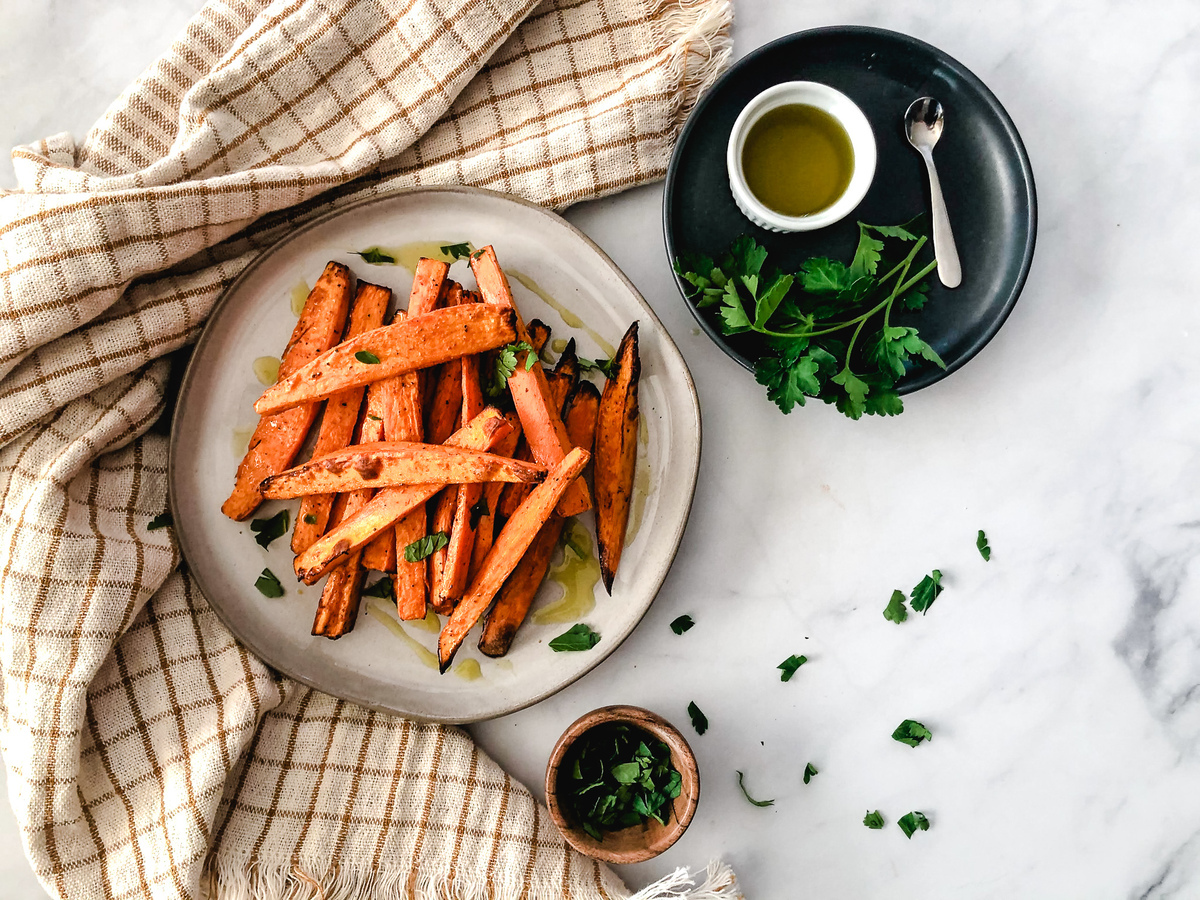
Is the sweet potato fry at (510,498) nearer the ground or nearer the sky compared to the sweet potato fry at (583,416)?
nearer the ground

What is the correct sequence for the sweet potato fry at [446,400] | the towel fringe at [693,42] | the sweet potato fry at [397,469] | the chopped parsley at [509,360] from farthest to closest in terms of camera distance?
the towel fringe at [693,42]
the sweet potato fry at [446,400]
the chopped parsley at [509,360]
the sweet potato fry at [397,469]

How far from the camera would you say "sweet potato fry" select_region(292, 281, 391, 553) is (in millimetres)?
2105

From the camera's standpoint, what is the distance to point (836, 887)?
2.43 metres

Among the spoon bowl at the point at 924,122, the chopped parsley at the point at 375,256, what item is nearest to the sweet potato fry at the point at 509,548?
the chopped parsley at the point at 375,256

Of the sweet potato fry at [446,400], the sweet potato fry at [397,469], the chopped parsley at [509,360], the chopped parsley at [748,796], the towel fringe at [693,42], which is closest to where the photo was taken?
the sweet potato fry at [397,469]

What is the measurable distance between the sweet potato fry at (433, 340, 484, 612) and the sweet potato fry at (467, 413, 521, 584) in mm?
16

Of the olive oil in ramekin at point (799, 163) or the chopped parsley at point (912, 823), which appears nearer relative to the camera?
the olive oil in ramekin at point (799, 163)

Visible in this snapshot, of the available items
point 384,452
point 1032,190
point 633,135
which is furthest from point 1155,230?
point 384,452

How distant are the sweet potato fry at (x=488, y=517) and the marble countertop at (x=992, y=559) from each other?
546 millimetres

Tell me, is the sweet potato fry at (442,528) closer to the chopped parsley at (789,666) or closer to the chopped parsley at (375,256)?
the chopped parsley at (375,256)

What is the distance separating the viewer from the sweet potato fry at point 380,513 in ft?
6.49

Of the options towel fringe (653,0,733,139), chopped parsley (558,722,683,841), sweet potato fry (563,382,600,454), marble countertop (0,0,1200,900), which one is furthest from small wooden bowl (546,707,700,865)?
towel fringe (653,0,733,139)

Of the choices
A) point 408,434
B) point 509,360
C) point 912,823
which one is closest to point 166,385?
point 408,434

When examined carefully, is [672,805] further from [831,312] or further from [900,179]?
[900,179]
